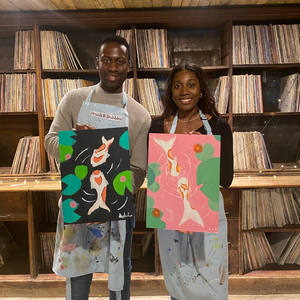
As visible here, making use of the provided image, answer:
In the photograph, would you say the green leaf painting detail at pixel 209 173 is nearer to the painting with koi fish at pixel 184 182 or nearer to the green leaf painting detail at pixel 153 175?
the painting with koi fish at pixel 184 182

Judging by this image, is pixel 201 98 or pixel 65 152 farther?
pixel 201 98

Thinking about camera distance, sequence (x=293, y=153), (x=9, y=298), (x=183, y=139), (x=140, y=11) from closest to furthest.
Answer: (x=183, y=139)
(x=9, y=298)
(x=140, y=11)
(x=293, y=153)

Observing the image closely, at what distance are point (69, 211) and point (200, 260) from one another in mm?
637

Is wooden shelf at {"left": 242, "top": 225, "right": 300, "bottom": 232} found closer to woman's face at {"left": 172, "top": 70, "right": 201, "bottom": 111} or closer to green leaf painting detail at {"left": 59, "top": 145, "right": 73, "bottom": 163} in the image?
woman's face at {"left": 172, "top": 70, "right": 201, "bottom": 111}

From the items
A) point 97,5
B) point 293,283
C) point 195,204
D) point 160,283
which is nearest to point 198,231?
point 195,204

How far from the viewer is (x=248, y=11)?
2.15 metres

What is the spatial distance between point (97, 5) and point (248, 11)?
121cm

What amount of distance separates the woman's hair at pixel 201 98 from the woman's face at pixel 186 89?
0.02 meters

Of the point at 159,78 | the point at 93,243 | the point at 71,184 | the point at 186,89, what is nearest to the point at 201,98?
the point at 186,89

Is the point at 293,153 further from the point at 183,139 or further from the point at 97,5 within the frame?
the point at 97,5

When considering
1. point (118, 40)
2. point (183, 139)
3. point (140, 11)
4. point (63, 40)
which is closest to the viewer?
point (183, 139)

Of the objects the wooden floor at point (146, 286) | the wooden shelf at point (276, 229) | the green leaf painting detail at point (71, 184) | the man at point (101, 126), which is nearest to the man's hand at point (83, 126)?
the man at point (101, 126)

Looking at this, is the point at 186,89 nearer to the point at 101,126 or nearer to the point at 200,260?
the point at 101,126

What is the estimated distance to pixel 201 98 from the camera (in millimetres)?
1293
